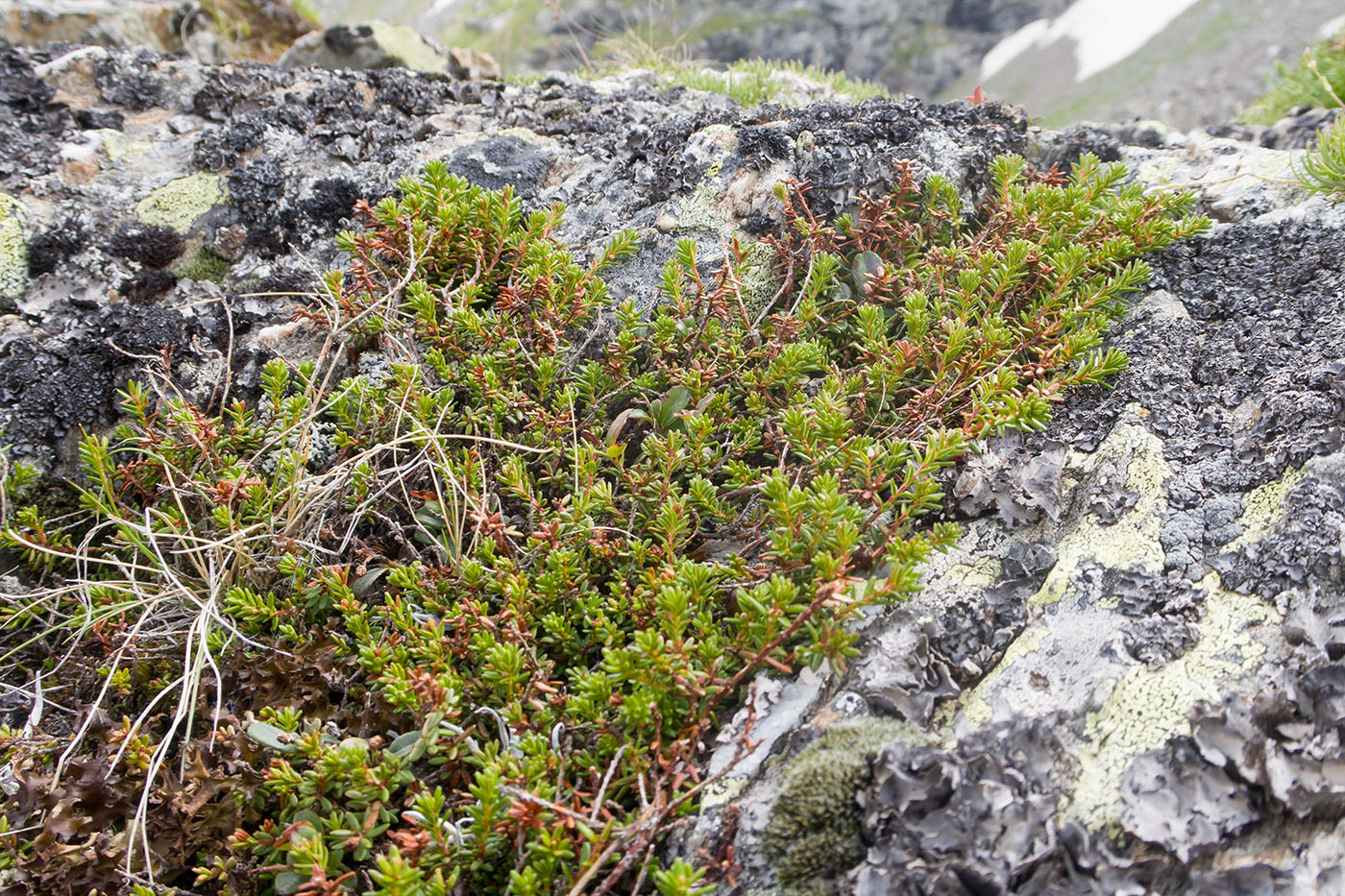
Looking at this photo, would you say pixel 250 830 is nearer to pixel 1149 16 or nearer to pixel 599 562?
pixel 599 562

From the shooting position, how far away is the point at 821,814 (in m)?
2.09

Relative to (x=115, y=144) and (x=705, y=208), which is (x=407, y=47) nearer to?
(x=115, y=144)

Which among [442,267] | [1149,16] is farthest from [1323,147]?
[1149,16]

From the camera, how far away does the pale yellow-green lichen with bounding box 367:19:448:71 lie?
6.60 m

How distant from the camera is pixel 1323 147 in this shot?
3.71 metres

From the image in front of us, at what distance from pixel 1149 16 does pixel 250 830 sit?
6357cm

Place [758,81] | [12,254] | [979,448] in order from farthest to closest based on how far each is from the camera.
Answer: [758,81], [12,254], [979,448]

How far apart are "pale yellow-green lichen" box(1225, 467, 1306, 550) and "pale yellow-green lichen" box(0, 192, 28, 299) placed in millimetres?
5575

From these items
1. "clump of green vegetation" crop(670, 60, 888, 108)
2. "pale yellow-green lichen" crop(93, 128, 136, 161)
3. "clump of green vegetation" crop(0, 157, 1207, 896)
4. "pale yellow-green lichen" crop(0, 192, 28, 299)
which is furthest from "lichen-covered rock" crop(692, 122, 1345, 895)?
"pale yellow-green lichen" crop(93, 128, 136, 161)

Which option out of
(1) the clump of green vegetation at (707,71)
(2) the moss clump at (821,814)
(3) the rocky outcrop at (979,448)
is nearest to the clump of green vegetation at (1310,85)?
(3) the rocky outcrop at (979,448)

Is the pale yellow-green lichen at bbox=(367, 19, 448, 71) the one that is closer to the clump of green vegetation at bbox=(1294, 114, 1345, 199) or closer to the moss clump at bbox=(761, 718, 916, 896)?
the clump of green vegetation at bbox=(1294, 114, 1345, 199)

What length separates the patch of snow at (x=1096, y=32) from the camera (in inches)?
1849

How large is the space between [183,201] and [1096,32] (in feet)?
207

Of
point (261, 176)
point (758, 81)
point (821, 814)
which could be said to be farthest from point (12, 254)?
point (758, 81)
